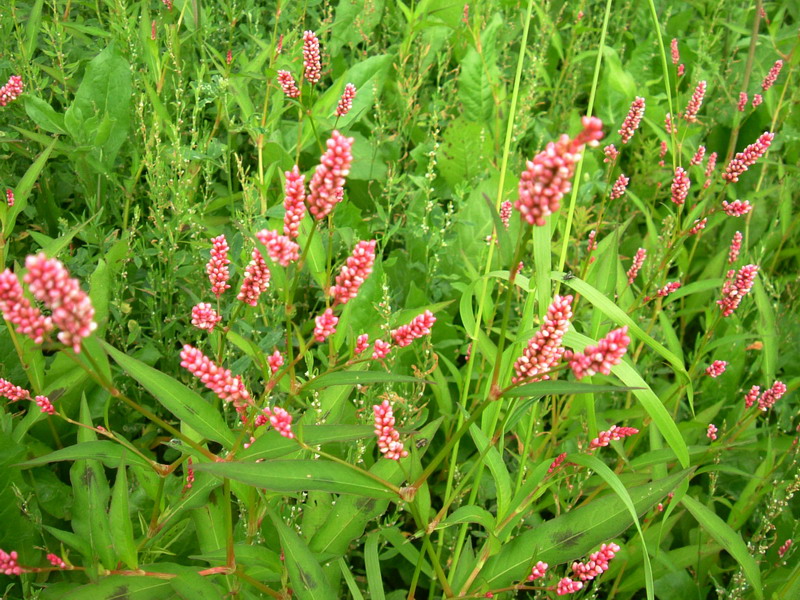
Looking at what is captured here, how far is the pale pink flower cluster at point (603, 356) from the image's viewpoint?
1.05 meters

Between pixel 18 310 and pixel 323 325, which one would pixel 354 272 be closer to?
pixel 323 325

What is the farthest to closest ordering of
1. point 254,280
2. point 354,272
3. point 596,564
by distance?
point 596,564 < point 254,280 < point 354,272

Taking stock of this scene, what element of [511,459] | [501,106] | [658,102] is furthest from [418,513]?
[658,102]

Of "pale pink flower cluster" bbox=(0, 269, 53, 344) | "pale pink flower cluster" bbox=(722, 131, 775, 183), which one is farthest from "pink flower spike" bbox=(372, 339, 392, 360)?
"pale pink flower cluster" bbox=(722, 131, 775, 183)

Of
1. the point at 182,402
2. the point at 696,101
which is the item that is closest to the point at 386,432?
the point at 182,402

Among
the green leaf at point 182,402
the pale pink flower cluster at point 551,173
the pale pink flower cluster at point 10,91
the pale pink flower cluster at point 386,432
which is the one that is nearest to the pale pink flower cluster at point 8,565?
the green leaf at point 182,402

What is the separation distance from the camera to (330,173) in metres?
1.06

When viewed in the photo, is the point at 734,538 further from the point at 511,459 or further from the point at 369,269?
the point at 369,269

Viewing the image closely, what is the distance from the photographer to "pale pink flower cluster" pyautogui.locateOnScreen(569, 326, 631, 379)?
1.05 metres

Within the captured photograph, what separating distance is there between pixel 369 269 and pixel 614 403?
5.50 feet

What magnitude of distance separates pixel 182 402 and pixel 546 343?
2.24ft

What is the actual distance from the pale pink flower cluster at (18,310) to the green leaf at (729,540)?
1580mm

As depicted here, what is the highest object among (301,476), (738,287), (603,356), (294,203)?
(294,203)

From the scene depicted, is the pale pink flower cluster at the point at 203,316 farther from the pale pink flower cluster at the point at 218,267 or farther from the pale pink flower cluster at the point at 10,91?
the pale pink flower cluster at the point at 10,91
